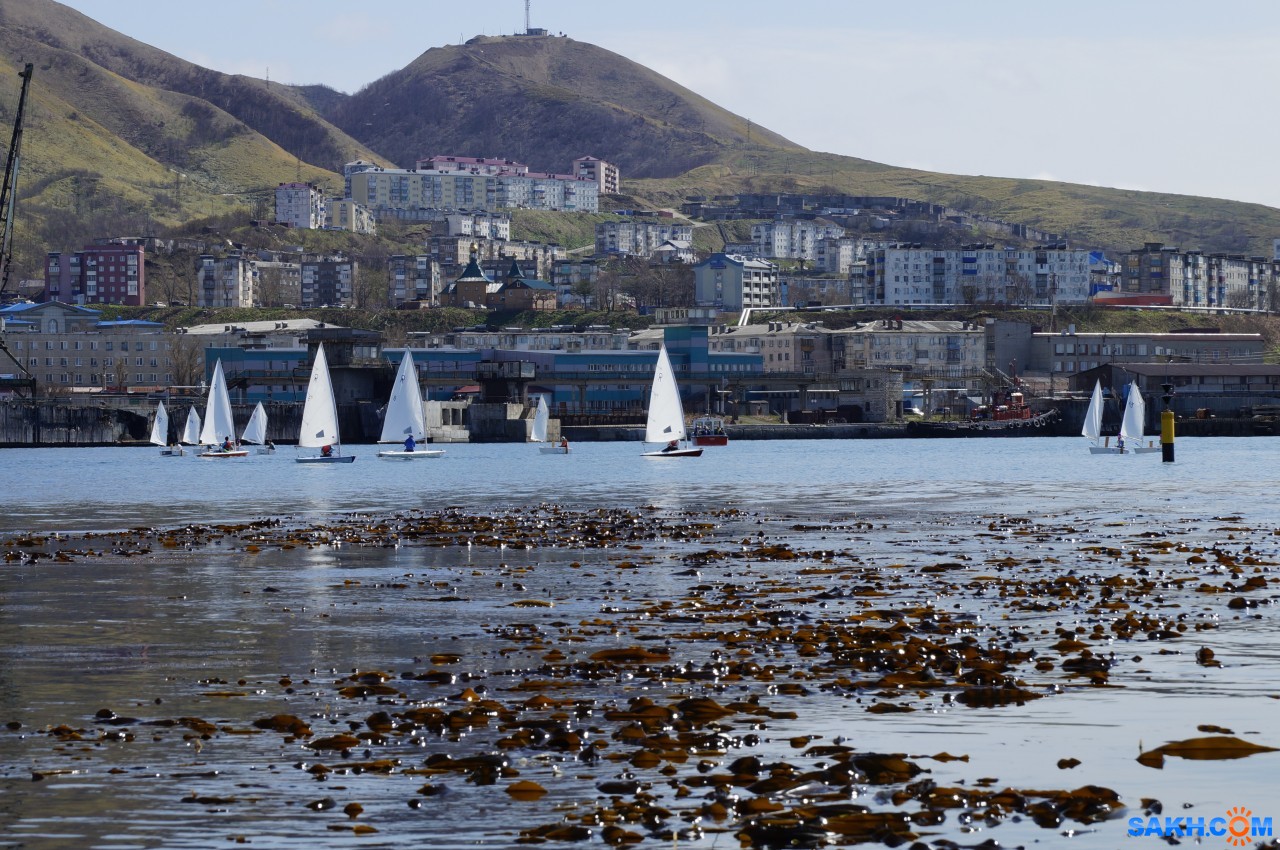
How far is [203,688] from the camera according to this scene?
71.0ft

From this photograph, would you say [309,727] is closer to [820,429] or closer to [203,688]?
[203,688]

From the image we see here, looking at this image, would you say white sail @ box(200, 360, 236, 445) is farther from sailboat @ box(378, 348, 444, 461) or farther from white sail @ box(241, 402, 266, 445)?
sailboat @ box(378, 348, 444, 461)

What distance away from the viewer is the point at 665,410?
108875mm

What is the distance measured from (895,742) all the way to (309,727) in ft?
21.0

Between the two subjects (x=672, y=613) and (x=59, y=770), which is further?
(x=672, y=613)

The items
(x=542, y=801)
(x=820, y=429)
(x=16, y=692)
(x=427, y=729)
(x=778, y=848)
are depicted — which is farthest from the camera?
(x=820, y=429)

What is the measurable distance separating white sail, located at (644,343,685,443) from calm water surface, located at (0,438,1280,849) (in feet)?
131

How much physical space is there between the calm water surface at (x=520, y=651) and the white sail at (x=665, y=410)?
1566 inches

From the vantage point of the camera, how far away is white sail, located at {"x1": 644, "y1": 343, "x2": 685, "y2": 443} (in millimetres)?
104769

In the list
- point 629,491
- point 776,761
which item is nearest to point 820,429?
point 629,491

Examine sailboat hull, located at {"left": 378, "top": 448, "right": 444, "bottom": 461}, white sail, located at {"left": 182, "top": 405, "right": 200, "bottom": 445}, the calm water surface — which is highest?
white sail, located at {"left": 182, "top": 405, "right": 200, "bottom": 445}

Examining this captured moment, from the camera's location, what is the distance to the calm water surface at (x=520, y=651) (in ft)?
50.6

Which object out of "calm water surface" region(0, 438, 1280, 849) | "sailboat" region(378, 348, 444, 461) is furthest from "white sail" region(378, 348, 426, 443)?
"calm water surface" region(0, 438, 1280, 849)

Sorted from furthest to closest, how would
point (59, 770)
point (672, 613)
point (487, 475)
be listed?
point (487, 475), point (672, 613), point (59, 770)
